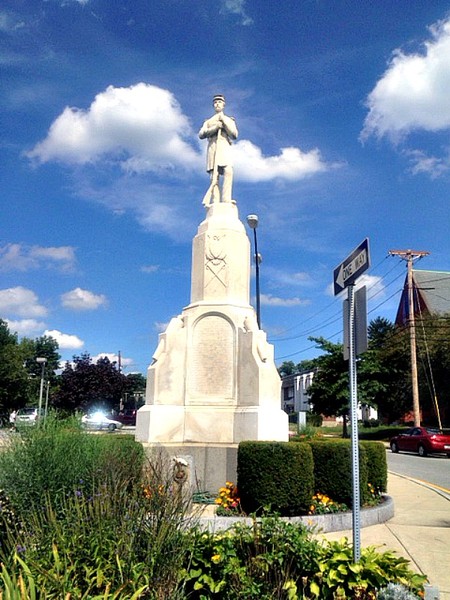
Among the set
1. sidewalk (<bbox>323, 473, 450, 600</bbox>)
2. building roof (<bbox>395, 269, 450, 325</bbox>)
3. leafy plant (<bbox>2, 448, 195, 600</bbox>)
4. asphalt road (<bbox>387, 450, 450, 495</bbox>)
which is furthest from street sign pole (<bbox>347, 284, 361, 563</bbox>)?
building roof (<bbox>395, 269, 450, 325</bbox>)

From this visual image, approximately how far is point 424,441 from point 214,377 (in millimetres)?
17660

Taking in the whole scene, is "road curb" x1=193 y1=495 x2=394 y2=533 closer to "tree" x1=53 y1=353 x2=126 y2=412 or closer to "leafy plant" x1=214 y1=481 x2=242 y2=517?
"leafy plant" x1=214 y1=481 x2=242 y2=517

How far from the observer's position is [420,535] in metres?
7.32

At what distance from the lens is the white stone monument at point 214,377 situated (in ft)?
33.0

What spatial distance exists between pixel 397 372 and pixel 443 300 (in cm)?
1729

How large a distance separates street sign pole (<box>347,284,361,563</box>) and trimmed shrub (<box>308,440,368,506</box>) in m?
3.87

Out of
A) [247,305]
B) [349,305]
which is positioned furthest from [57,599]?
[247,305]

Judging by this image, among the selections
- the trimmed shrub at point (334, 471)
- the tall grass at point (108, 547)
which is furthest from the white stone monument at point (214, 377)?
the tall grass at point (108, 547)

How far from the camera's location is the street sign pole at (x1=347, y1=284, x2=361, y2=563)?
4203 mm

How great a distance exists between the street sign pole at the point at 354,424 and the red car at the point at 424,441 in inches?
873

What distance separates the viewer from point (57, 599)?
3.40 metres

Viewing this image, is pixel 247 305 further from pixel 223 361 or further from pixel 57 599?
pixel 57 599

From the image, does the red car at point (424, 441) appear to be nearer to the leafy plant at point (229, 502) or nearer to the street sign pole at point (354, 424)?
the leafy plant at point (229, 502)

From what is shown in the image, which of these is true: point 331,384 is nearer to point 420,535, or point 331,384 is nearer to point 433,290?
point 420,535
